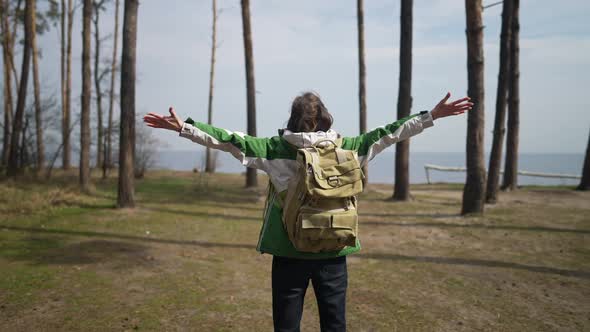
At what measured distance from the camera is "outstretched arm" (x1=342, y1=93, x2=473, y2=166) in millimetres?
2631

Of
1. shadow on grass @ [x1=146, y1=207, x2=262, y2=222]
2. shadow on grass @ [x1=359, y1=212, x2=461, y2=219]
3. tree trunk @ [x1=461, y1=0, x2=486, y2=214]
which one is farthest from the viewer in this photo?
shadow on grass @ [x1=359, y1=212, x2=461, y2=219]

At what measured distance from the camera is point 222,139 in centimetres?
246

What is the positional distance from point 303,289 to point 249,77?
1313 centimetres

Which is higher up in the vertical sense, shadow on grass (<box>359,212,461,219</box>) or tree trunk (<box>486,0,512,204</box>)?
tree trunk (<box>486,0,512,204</box>)

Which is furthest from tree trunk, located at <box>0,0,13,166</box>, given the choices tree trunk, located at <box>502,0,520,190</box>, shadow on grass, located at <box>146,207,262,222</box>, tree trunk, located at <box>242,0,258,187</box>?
tree trunk, located at <box>502,0,520,190</box>

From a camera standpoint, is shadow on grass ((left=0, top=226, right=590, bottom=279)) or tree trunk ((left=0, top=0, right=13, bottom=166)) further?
tree trunk ((left=0, top=0, right=13, bottom=166))

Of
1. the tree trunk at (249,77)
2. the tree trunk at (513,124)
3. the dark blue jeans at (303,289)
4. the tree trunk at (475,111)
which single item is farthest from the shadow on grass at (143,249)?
the tree trunk at (513,124)

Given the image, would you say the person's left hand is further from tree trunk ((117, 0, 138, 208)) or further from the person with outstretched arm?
tree trunk ((117, 0, 138, 208))

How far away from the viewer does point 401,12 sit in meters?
12.2

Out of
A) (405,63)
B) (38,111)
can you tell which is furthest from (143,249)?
(38,111)

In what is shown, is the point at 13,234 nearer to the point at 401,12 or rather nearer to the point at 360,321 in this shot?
the point at 360,321

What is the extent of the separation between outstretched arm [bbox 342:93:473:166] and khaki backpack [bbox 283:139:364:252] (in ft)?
0.79

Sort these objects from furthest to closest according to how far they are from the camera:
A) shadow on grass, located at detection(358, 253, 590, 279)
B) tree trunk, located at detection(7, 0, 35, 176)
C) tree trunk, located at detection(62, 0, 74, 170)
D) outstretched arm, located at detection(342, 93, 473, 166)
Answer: tree trunk, located at detection(62, 0, 74, 170)
tree trunk, located at detection(7, 0, 35, 176)
shadow on grass, located at detection(358, 253, 590, 279)
outstretched arm, located at detection(342, 93, 473, 166)

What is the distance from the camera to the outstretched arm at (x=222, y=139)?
244 cm
